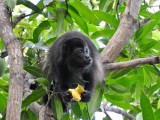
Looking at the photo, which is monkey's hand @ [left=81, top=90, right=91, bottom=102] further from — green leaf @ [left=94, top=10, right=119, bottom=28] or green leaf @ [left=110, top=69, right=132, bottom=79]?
green leaf @ [left=94, top=10, right=119, bottom=28]

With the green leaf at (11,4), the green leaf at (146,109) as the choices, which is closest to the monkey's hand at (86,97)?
the green leaf at (146,109)

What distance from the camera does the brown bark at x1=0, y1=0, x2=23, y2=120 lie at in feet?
4.55

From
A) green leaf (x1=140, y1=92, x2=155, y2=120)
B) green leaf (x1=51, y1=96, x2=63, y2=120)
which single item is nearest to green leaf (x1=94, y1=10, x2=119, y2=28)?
green leaf (x1=51, y1=96, x2=63, y2=120)

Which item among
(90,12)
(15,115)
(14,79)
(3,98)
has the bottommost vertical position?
(15,115)

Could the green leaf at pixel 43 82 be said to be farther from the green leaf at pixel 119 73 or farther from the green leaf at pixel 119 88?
the green leaf at pixel 119 73

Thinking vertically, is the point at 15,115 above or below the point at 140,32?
below

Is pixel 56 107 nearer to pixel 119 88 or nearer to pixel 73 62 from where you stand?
pixel 119 88

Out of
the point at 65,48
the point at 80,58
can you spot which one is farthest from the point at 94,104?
the point at 65,48

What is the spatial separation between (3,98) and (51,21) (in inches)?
22.6

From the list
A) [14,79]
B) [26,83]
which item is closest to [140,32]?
[26,83]

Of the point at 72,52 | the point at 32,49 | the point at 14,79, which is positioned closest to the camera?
the point at 14,79

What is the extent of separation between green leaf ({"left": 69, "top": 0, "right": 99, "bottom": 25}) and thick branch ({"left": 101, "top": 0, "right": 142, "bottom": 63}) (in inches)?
8.5

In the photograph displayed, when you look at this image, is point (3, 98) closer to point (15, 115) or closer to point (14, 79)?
point (14, 79)

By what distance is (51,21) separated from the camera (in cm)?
244
